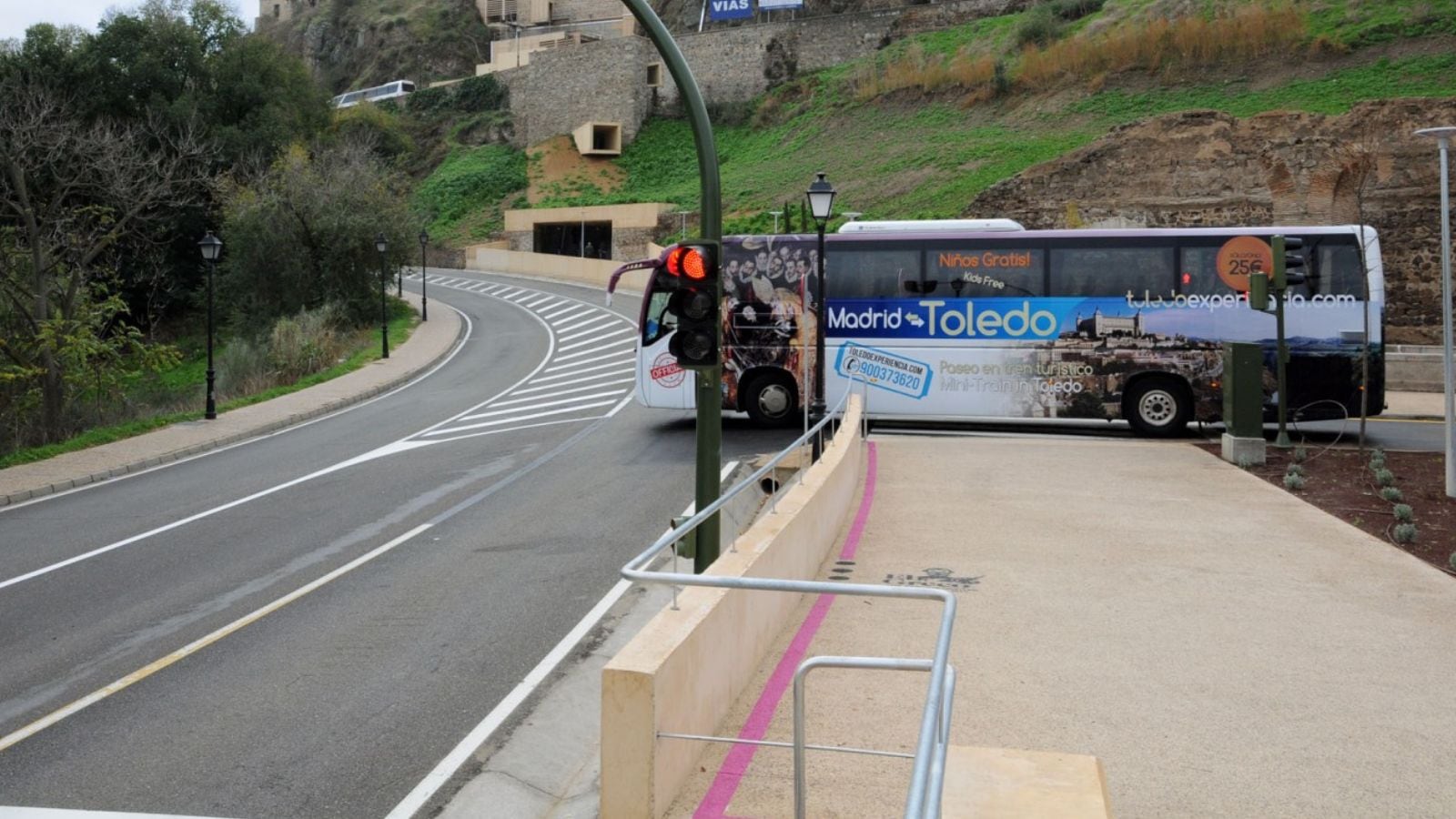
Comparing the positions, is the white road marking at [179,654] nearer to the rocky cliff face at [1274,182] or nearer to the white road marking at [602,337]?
the white road marking at [602,337]

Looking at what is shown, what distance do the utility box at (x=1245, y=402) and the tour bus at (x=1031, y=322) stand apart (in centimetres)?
370

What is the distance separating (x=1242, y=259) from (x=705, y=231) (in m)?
13.1

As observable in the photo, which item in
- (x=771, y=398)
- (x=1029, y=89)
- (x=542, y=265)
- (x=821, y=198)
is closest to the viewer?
(x=821, y=198)

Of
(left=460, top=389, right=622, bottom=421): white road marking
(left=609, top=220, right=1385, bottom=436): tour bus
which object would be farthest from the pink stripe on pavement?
(left=460, top=389, right=622, bottom=421): white road marking

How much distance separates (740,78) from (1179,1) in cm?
2955

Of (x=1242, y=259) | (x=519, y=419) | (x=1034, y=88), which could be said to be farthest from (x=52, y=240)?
(x=1034, y=88)

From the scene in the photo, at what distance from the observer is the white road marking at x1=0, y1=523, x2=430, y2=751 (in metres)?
7.63

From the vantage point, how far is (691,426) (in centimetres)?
2270

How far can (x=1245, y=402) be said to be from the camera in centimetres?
1686

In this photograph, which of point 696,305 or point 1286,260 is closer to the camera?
point 696,305

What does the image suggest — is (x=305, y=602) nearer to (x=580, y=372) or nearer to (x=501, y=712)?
(x=501, y=712)

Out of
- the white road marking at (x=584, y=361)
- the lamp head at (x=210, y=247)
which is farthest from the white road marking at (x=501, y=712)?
the white road marking at (x=584, y=361)

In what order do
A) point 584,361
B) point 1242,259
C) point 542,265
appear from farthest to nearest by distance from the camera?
point 542,265, point 584,361, point 1242,259

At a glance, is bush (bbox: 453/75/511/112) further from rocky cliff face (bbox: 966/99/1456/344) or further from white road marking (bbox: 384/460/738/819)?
white road marking (bbox: 384/460/738/819)
